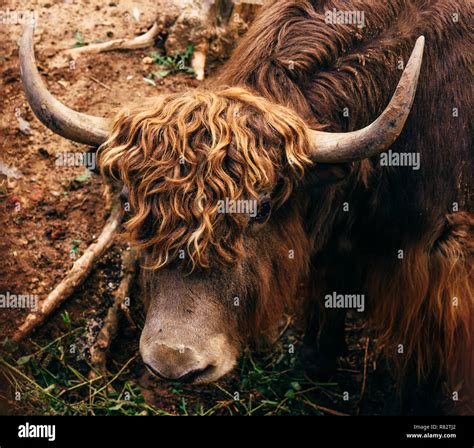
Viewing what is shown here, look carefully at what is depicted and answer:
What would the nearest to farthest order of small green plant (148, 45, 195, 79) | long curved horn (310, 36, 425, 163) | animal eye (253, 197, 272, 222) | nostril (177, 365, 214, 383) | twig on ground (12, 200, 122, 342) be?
long curved horn (310, 36, 425, 163) → nostril (177, 365, 214, 383) → animal eye (253, 197, 272, 222) → twig on ground (12, 200, 122, 342) → small green plant (148, 45, 195, 79)

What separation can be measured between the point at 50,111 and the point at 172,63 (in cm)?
332

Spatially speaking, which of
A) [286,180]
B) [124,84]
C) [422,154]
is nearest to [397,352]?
[422,154]

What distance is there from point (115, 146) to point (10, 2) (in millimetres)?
3844

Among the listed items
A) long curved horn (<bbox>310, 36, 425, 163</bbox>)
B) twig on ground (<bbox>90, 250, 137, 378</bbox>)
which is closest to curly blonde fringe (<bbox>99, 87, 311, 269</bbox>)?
long curved horn (<bbox>310, 36, 425, 163</bbox>)

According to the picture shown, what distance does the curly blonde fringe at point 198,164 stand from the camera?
4383 millimetres

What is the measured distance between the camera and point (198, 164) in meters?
4.41

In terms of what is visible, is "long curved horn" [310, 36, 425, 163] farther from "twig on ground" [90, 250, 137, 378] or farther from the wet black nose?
"twig on ground" [90, 250, 137, 378]

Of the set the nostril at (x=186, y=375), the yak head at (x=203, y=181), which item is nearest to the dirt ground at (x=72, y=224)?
the yak head at (x=203, y=181)

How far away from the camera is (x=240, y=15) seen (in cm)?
817

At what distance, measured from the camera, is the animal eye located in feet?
15.1

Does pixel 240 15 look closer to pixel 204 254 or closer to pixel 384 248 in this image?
pixel 384 248

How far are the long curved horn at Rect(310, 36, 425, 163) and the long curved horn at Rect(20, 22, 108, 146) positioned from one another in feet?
4.40

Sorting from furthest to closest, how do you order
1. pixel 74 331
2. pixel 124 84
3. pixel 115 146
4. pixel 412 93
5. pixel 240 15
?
pixel 240 15, pixel 124 84, pixel 74 331, pixel 115 146, pixel 412 93

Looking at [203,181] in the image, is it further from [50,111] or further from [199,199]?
[50,111]
